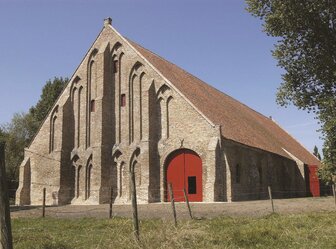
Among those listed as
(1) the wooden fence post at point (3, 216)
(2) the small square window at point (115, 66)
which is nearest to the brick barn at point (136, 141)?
(2) the small square window at point (115, 66)

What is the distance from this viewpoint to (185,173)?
29.3m

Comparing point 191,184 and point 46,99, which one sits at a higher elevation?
point 46,99

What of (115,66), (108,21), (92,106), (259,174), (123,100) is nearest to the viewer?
(123,100)

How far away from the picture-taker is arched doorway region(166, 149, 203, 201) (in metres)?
28.8

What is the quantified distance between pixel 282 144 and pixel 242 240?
35.7 metres

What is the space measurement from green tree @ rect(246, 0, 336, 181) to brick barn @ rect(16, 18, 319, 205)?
7.58 metres

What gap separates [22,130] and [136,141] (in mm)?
29165

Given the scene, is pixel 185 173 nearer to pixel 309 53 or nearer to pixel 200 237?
pixel 309 53

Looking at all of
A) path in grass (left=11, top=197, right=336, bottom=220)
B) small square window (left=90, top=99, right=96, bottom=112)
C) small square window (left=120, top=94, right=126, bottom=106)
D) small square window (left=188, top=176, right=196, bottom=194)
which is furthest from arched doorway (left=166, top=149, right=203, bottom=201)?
small square window (left=90, top=99, right=96, bottom=112)

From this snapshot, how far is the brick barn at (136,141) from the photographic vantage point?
2873 cm

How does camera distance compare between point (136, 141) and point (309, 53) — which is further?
point (136, 141)

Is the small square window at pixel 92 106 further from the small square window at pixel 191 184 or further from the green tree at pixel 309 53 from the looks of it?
the green tree at pixel 309 53

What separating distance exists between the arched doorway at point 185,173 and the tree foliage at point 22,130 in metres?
25.3

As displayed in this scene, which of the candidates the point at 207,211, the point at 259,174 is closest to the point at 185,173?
the point at 259,174
